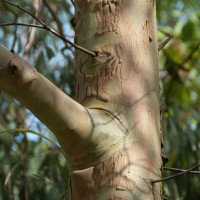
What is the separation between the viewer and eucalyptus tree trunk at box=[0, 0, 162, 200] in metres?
0.77

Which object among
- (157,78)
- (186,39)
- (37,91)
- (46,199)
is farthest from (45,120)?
(186,39)

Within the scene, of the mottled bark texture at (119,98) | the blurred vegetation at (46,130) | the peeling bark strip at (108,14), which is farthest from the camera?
the blurred vegetation at (46,130)

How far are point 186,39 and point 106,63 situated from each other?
2032 millimetres

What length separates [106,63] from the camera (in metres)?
0.93

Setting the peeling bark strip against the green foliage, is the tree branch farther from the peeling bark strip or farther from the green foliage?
the green foliage

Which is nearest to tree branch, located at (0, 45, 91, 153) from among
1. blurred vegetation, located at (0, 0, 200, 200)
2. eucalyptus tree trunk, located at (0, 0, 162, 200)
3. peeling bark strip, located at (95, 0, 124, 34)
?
eucalyptus tree trunk, located at (0, 0, 162, 200)

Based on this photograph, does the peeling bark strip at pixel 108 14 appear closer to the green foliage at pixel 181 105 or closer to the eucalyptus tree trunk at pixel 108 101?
the eucalyptus tree trunk at pixel 108 101

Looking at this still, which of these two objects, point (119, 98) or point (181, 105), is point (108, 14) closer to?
point (119, 98)

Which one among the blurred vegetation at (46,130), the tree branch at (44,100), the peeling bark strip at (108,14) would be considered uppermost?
the blurred vegetation at (46,130)

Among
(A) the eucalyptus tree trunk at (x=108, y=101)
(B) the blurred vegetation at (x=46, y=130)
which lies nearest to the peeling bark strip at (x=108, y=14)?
(A) the eucalyptus tree trunk at (x=108, y=101)

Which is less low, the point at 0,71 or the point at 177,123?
the point at 177,123

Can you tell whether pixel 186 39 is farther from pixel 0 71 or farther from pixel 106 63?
pixel 0 71

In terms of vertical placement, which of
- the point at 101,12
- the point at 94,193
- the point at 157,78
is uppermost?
the point at 101,12

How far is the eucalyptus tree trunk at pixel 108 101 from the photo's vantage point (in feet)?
2.53
